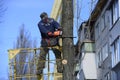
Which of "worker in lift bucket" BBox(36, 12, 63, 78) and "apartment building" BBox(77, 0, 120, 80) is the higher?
"apartment building" BBox(77, 0, 120, 80)

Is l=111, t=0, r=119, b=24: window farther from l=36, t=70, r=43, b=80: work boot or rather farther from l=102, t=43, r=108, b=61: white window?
l=36, t=70, r=43, b=80: work boot

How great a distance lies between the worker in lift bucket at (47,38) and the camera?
12609 mm

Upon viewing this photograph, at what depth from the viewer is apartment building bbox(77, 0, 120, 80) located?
31.6 meters

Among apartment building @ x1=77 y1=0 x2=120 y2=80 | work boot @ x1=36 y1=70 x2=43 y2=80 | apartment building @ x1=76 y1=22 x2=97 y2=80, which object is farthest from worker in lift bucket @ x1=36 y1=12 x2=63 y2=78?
apartment building @ x1=76 y1=22 x2=97 y2=80

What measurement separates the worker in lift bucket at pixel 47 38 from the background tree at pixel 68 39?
6.10 ft

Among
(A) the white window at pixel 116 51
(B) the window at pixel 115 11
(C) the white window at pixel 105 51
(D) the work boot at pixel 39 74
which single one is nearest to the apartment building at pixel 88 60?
(C) the white window at pixel 105 51

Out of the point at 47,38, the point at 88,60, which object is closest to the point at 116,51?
the point at 88,60

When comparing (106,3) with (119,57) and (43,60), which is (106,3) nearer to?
(119,57)

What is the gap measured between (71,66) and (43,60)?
2748 millimetres

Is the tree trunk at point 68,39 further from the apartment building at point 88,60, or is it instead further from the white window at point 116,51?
the apartment building at point 88,60

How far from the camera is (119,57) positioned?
29.8 m

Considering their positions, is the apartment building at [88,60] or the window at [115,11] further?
the apartment building at [88,60]

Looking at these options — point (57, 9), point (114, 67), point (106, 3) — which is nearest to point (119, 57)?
point (114, 67)

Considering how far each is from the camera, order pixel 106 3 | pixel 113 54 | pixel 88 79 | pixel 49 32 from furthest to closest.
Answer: pixel 88 79, pixel 106 3, pixel 113 54, pixel 49 32
